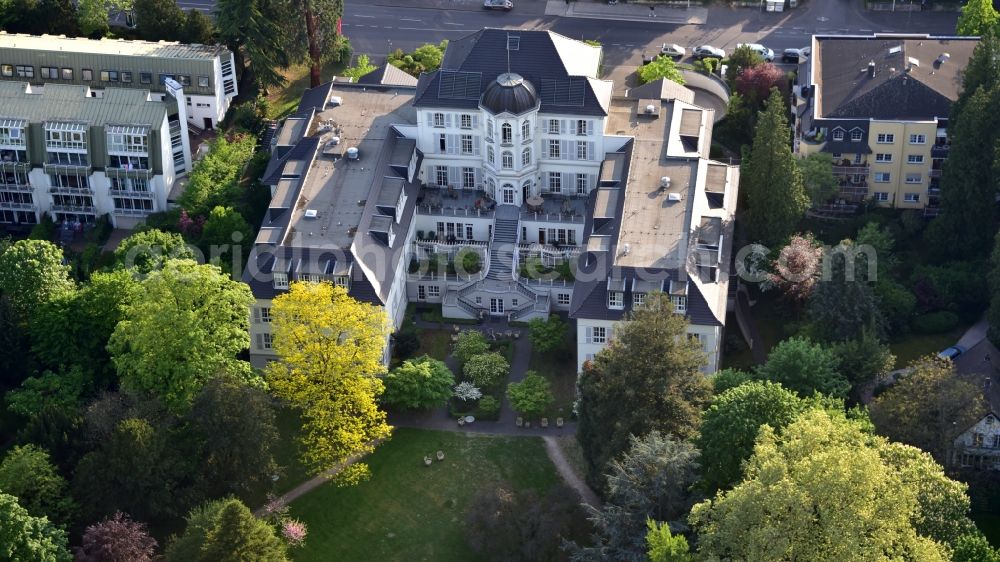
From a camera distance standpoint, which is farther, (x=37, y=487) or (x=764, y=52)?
(x=764, y=52)

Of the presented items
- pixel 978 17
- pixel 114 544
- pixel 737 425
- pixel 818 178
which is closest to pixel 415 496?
pixel 114 544

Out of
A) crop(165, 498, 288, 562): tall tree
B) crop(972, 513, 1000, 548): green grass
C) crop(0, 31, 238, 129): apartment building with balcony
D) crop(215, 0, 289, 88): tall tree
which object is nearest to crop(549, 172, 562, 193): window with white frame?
crop(215, 0, 289, 88): tall tree

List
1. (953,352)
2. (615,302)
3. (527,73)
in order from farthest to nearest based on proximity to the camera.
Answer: (527,73), (953,352), (615,302)

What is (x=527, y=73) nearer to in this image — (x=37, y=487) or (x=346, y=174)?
(x=346, y=174)

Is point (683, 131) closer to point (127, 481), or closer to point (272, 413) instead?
point (272, 413)

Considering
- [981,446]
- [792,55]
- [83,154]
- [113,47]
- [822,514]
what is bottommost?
[981,446]

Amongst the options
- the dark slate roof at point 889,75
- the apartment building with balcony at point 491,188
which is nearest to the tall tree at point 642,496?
the apartment building with balcony at point 491,188

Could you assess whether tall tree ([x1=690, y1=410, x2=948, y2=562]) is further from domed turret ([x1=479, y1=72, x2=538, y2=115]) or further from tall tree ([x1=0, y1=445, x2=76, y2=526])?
domed turret ([x1=479, y1=72, x2=538, y2=115])
